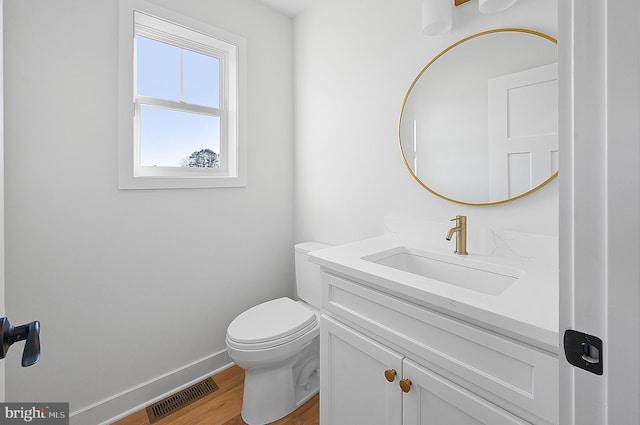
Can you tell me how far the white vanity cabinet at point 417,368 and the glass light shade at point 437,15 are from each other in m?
1.17

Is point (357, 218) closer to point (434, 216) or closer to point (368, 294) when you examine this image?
point (434, 216)

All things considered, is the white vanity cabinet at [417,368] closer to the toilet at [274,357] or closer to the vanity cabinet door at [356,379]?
the vanity cabinet door at [356,379]

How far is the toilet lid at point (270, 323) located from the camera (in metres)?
1.41

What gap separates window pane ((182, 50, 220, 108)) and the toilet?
1.40m

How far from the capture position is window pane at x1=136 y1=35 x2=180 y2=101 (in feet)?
5.41

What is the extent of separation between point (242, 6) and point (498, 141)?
1.79 meters

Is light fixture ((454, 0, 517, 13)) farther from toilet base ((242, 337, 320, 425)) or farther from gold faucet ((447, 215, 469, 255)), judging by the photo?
toilet base ((242, 337, 320, 425))

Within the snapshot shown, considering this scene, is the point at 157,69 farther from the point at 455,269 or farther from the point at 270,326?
the point at 455,269

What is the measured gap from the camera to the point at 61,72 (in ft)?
4.30

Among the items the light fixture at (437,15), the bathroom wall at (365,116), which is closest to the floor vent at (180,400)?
the bathroom wall at (365,116)

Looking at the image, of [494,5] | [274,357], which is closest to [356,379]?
[274,357]

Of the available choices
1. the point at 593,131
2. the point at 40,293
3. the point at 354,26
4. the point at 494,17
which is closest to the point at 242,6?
the point at 354,26

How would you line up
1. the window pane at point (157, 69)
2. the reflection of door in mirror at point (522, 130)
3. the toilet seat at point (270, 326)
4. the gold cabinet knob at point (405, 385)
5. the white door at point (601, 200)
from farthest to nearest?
the window pane at point (157, 69)
the toilet seat at point (270, 326)
the reflection of door in mirror at point (522, 130)
the gold cabinet knob at point (405, 385)
the white door at point (601, 200)

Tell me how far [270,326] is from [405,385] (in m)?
0.82
